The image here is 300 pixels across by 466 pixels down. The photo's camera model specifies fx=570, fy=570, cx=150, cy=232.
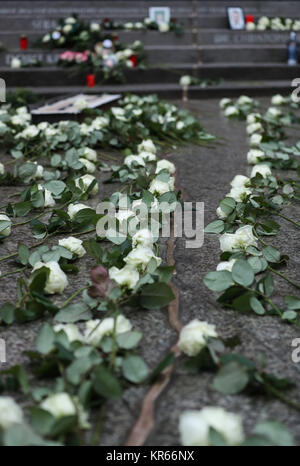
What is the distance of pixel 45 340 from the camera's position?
882mm

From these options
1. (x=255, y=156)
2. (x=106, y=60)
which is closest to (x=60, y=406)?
(x=255, y=156)

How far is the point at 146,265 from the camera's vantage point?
1139 mm

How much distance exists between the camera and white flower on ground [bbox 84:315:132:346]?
90 centimetres

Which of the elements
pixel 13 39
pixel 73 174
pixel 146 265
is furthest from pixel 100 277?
pixel 13 39

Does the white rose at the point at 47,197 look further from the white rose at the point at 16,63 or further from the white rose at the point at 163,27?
the white rose at the point at 163,27

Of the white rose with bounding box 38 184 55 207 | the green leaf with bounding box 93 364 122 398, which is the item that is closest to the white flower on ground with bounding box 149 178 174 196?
the white rose with bounding box 38 184 55 207

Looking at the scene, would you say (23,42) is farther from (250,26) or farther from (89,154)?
(89,154)

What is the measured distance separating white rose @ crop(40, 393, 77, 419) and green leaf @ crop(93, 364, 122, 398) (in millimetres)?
54

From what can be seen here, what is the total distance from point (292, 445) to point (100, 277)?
483 mm

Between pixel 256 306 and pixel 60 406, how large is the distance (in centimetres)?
48

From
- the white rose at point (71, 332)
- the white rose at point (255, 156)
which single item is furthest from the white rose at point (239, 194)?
the white rose at point (71, 332)

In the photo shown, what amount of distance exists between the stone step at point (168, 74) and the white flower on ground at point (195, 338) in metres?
4.57

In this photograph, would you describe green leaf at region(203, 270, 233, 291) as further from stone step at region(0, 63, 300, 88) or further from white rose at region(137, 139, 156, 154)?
stone step at region(0, 63, 300, 88)

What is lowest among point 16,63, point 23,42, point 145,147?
point 16,63
